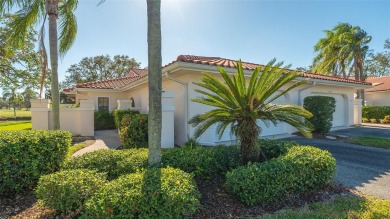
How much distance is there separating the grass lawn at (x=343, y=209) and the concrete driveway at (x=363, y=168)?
0.90 m

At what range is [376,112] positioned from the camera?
2202 centimetres

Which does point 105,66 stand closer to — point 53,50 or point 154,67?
point 53,50

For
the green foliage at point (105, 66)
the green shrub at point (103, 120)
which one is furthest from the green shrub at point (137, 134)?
the green foliage at point (105, 66)

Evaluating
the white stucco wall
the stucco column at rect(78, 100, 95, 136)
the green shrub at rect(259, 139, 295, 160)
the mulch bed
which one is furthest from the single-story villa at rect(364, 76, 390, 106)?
the stucco column at rect(78, 100, 95, 136)

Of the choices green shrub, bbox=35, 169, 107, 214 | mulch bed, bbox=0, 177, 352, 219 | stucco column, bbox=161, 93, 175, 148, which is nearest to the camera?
green shrub, bbox=35, 169, 107, 214

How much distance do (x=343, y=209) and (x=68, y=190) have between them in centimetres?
477

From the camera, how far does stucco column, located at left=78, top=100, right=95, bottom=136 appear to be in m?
13.0

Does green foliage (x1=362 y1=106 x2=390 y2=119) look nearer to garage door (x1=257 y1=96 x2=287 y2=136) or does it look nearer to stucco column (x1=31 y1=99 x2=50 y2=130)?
garage door (x1=257 y1=96 x2=287 y2=136)

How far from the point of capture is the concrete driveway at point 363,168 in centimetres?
529

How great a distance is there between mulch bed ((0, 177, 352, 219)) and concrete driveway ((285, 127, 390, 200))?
2.48 ft

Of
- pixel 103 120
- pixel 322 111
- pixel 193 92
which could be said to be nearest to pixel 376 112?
pixel 322 111

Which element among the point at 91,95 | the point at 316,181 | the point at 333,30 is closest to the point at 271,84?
the point at 316,181

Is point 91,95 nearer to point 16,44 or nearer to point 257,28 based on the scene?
point 16,44

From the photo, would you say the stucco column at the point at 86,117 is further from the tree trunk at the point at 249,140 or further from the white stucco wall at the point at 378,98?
the white stucco wall at the point at 378,98
